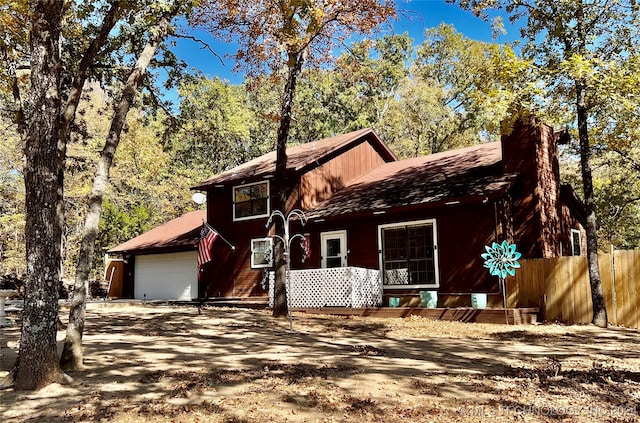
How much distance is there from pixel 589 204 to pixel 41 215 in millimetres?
11874

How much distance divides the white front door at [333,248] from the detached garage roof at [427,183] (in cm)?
81

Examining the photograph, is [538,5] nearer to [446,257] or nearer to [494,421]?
[446,257]

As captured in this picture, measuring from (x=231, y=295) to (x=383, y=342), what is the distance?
1099 cm

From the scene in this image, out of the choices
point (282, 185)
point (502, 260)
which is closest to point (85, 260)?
point (282, 185)

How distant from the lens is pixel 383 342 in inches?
381

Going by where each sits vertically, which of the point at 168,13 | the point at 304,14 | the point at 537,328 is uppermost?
the point at 304,14

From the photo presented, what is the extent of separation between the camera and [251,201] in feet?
65.0

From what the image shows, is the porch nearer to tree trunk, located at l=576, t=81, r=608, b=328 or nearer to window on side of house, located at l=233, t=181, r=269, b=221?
tree trunk, located at l=576, t=81, r=608, b=328

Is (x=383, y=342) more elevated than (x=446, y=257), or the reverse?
(x=446, y=257)

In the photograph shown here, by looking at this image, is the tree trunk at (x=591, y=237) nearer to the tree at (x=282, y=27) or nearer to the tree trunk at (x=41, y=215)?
the tree at (x=282, y=27)

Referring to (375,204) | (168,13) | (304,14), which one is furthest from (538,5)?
(168,13)

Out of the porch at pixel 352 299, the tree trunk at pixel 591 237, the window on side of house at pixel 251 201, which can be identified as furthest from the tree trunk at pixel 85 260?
the window on side of house at pixel 251 201

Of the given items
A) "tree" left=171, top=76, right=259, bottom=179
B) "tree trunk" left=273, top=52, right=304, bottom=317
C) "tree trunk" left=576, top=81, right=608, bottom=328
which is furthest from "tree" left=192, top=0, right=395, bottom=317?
"tree" left=171, top=76, right=259, bottom=179

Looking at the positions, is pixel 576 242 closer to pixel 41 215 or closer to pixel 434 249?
pixel 434 249
